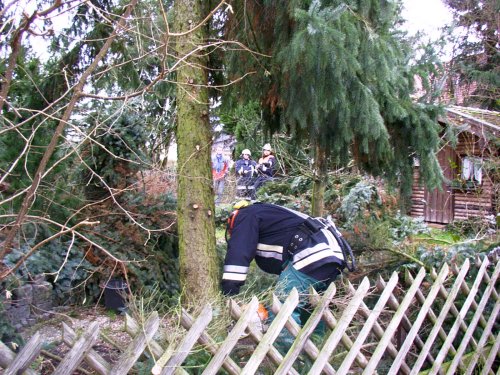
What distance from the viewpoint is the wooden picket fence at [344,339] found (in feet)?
6.18

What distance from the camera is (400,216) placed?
412 inches

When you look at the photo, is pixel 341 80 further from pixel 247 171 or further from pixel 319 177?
pixel 247 171

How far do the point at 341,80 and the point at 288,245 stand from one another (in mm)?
1279

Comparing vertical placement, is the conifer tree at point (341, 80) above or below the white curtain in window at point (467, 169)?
above

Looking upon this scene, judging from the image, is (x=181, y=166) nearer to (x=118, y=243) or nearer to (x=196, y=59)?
(x=196, y=59)

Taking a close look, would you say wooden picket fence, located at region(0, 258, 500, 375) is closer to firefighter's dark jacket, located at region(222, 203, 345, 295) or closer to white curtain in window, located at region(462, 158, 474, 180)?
firefighter's dark jacket, located at region(222, 203, 345, 295)

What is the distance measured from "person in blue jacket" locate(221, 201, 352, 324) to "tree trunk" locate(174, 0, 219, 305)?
10.1 inches

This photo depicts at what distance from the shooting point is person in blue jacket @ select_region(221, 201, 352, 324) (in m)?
3.49

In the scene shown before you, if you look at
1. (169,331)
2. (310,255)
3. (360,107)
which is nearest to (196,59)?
(360,107)

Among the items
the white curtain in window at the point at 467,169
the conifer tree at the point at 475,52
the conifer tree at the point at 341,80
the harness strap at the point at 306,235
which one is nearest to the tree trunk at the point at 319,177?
the conifer tree at the point at 341,80

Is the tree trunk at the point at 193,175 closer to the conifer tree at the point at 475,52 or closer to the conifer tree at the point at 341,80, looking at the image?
the conifer tree at the point at 341,80

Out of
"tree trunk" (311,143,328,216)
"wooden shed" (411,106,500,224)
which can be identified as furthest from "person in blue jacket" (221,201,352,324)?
"wooden shed" (411,106,500,224)

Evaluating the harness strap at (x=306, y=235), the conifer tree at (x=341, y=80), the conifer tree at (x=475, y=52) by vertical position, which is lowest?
the harness strap at (x=306, y=235)

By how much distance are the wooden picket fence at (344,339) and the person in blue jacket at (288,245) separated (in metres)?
0.51
